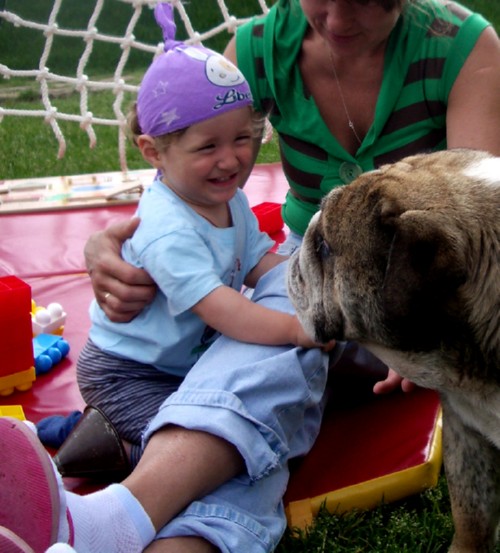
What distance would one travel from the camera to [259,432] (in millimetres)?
2123

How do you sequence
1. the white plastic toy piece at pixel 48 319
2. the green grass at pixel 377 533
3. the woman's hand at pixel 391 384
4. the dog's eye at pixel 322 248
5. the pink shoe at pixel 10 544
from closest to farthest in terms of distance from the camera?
the pink shoe at pixel 10 544, the dog's eye at pixel 322 248, the green grass at pixel 377 533, the woman's hand at pixel 391 384, the white plastic toy piece at pixel 48 319

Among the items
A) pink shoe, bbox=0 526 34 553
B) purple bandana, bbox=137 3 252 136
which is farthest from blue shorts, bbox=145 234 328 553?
purple bandana, bbox=137 3 252 136

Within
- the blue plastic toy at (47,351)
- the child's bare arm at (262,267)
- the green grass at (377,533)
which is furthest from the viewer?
the blue plastic toy at (47,351)

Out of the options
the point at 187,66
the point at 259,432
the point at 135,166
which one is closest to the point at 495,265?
the point at 259,432

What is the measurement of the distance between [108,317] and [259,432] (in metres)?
0.59

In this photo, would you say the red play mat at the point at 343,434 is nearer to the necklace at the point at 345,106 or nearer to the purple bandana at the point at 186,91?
the necklace at the point at 345,106

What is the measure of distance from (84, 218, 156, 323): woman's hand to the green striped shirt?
2.33 ft

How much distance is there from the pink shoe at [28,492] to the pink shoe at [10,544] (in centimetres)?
10

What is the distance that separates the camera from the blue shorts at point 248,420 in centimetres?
199

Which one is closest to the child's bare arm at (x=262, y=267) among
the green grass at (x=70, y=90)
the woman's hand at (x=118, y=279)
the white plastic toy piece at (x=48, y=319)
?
the woman's hand at (x=118, y=279)

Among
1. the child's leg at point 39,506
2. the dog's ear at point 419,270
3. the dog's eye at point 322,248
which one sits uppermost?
the dog's ear at point 419,270

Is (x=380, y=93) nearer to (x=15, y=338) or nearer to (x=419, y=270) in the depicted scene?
(x=419, y=270)

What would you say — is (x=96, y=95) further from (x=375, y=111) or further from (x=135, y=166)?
(x=375, y=111)

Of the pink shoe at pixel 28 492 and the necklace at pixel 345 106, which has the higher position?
the necklace at pixel 345 106
